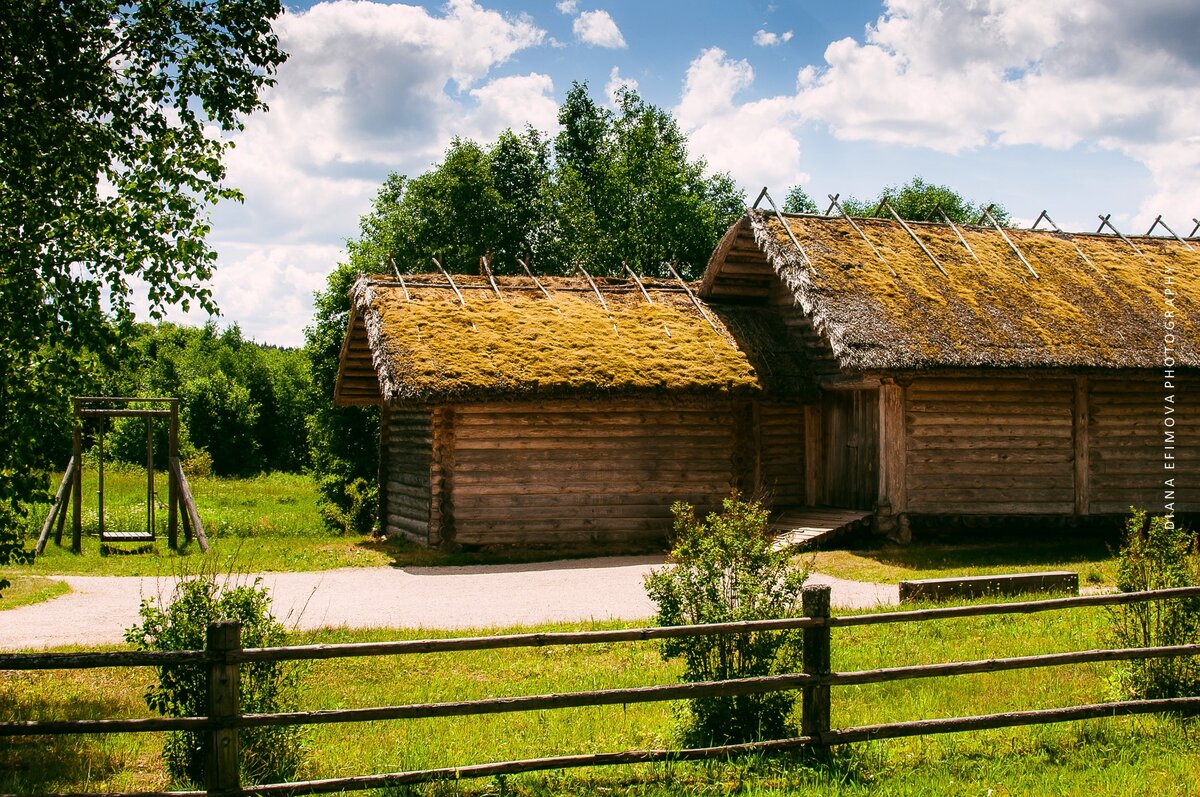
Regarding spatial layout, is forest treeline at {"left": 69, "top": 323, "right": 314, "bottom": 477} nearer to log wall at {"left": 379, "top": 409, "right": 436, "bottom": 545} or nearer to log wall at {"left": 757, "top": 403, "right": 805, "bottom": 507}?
log wall at {"left": 379, "top": 409, "right": 436, "bottom": 545}

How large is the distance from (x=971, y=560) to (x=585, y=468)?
6.13 m

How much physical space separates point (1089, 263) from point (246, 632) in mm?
18594

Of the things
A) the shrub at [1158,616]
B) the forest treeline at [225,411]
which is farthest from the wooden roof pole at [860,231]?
the forest treeline at [225,411]

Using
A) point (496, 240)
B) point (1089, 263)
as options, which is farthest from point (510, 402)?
point (496, 240)

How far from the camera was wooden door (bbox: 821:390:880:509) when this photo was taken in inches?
688

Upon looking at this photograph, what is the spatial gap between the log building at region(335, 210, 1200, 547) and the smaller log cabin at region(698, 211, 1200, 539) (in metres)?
0.04

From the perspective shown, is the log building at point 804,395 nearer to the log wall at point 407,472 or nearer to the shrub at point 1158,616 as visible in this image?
the log wall at point 407,472

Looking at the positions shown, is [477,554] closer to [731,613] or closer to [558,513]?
[558,513]

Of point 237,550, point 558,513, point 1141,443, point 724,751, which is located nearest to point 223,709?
point 724,751

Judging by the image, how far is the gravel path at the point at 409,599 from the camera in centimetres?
1058

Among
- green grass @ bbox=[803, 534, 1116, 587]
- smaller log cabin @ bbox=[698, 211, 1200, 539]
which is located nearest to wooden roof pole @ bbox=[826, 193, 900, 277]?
smaller log cabin @ bbox=[698, 211, 1200, 539]

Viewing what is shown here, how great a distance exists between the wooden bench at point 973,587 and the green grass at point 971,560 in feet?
5.28

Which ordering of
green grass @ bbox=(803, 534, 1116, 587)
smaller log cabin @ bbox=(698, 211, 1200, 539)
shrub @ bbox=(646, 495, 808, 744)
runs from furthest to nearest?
smaller log cabin @ bbox=(698, 211, 1200, 539) → green grass @ bbox=(803, 534, 1116, 587) → shrub @ bbox=(646, 495, 808, 744)

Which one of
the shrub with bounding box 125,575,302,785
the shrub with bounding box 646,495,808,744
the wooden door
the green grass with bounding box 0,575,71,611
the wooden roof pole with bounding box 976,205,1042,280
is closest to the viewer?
the shrub with bounding box 125,575,302,785
